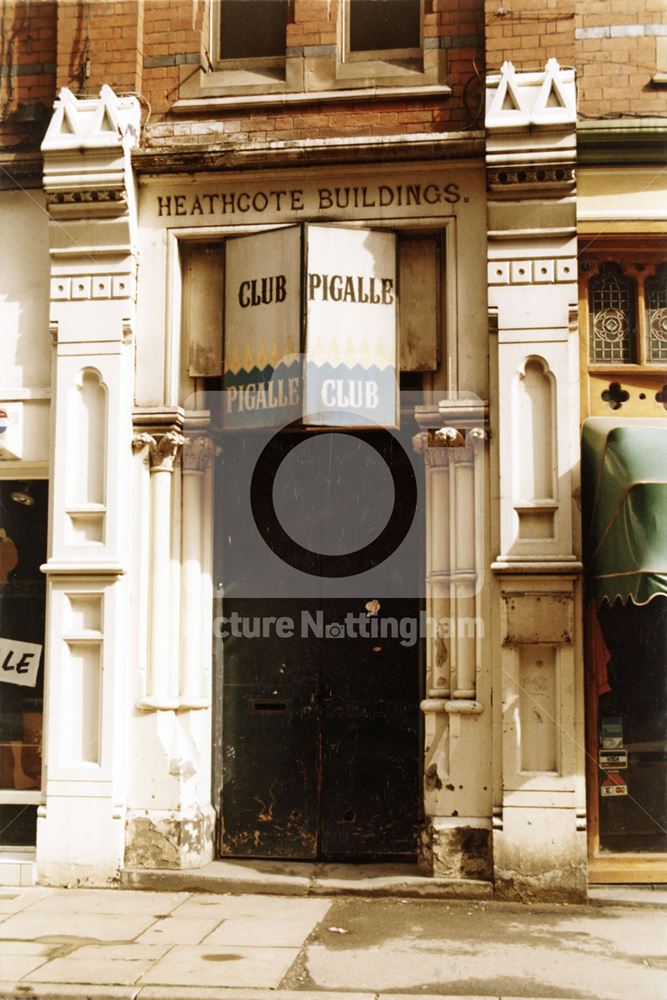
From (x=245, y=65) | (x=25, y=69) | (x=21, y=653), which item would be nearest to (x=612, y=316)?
(x=245, y=65)

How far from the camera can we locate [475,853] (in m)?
8.36

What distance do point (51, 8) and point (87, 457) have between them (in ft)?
12.8

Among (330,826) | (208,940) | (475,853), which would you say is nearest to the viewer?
(208,940)

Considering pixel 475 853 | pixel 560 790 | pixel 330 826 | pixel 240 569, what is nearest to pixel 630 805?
pixel 560 790

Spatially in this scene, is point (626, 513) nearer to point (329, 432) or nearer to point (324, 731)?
point (329, 432)

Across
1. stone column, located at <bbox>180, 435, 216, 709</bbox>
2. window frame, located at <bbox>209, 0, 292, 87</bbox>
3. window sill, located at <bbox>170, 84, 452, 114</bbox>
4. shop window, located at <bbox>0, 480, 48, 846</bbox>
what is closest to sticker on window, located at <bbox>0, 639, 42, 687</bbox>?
shop window, located at <bbox>0, 480, 48, 846</bbox>

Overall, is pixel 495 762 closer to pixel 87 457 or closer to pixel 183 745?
pixel 183 745

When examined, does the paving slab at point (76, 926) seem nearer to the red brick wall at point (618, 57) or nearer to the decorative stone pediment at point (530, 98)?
the decorative stone pediment at point (530, 98)

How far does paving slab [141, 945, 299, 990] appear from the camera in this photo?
626cm

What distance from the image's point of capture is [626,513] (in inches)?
298

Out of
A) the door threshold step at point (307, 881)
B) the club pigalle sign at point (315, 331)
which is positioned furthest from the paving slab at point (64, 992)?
the club pigalle sign at point (315, 331)

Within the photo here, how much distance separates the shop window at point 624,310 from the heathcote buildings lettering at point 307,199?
130cm

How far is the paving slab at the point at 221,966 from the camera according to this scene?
6262mm

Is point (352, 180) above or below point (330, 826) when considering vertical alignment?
above
